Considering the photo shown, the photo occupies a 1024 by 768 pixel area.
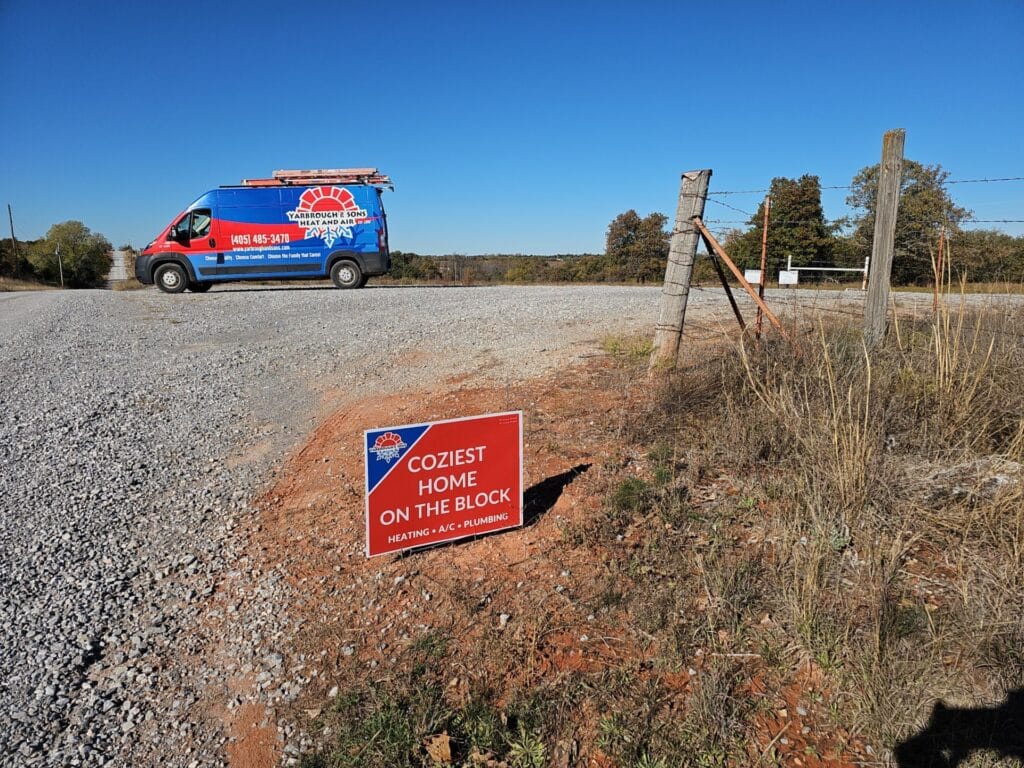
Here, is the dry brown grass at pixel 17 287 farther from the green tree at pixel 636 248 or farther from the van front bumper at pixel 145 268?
the green tree at pixel 636 248

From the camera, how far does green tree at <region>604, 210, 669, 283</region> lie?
86.1 feet

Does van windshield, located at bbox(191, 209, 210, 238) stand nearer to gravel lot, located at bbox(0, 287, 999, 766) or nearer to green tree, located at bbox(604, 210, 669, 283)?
gravel lot, located at bbox(0, 287, 999, 766)

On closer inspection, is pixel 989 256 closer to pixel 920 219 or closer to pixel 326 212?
pixel 920 219

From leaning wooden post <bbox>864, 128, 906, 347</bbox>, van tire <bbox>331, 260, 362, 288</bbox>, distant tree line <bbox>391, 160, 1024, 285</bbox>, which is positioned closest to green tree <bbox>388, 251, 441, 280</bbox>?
distant tree line <bbox>391, 160, 1024, 285</bbox>

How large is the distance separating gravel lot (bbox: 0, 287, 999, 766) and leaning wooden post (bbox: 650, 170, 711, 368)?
177 centimetres

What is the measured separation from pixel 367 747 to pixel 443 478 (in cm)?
149

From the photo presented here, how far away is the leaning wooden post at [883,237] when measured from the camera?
5.16m

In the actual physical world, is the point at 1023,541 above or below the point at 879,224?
below

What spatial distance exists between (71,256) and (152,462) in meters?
66.1

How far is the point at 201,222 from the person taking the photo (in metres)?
15.4

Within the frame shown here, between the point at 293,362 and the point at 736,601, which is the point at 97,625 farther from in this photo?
the point at 293,362

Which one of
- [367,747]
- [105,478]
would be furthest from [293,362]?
[367,747]

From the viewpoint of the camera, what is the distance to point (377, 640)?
110 inches

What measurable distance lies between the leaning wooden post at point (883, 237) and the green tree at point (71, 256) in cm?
6338
